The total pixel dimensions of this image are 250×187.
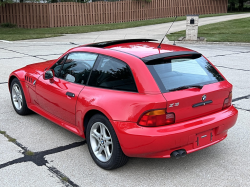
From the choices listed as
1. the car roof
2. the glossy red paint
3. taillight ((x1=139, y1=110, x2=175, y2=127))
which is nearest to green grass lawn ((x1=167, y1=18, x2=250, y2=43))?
the car roof

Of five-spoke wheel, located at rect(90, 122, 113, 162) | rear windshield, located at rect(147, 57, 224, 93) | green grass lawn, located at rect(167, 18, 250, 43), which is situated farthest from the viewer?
green grass lawn, located at rect(167, 18, 250, 43)

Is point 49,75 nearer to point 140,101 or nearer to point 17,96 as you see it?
point 17,96

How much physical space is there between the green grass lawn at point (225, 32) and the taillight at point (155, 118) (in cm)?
1389

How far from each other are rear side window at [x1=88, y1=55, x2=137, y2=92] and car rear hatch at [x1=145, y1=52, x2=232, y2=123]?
27cm

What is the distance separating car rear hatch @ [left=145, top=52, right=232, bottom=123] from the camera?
3.33 metres

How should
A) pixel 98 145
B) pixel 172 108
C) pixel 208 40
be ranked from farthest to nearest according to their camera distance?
pixel 208 40, pixel 98 145, pixel 172 108

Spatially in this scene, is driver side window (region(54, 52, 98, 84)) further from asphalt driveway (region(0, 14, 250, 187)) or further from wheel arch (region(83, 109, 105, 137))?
asphalt driveway (region(0, 14, 250, 187))

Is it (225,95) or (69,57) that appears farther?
(69,57)

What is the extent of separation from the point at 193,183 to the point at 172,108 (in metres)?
0.87

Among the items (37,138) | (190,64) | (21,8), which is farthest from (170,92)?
(21,8)

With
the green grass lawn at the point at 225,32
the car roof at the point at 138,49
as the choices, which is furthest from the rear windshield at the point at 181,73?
the green grass lawn at the point at 225,32

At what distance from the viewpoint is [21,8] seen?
2566 cm

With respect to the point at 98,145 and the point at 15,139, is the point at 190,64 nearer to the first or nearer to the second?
the point at 98,145

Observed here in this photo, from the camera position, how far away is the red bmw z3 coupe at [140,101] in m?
3.24
